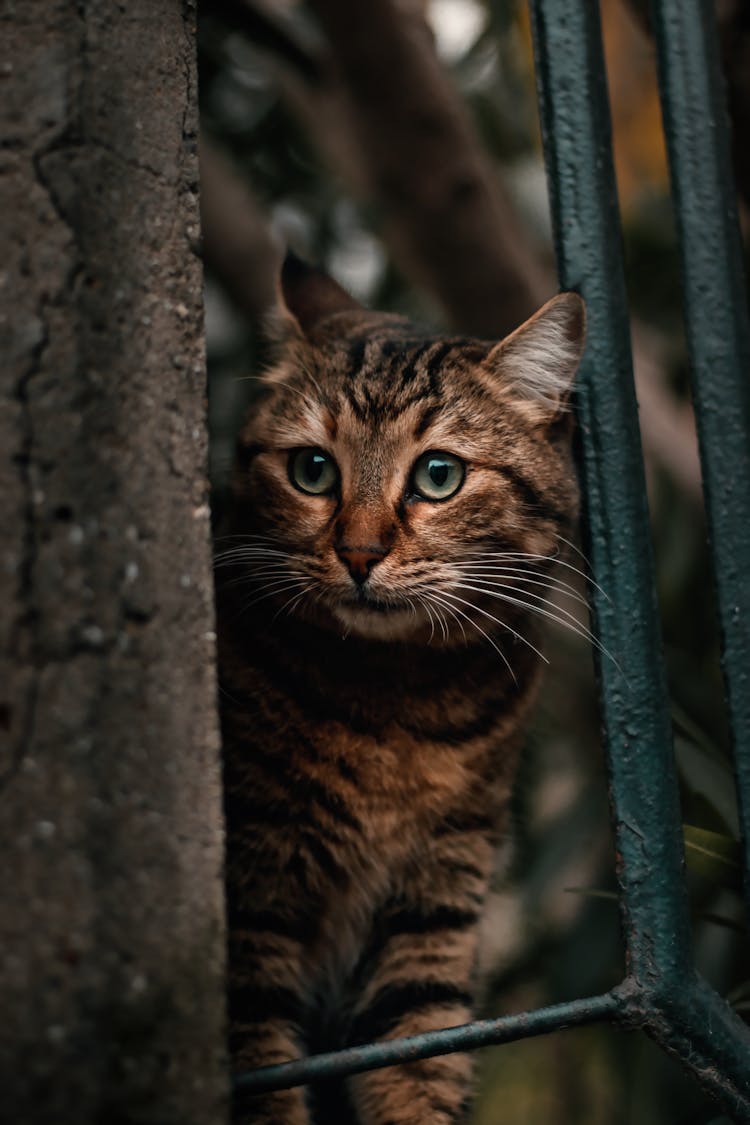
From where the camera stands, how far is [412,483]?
1.45 metres

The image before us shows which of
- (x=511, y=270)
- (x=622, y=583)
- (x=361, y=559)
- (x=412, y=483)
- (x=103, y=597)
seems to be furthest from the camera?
(x=511, y=270)

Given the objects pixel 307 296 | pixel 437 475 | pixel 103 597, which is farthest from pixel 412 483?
pixel 103 597

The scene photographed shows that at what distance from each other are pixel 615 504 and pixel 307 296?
922 millimetres

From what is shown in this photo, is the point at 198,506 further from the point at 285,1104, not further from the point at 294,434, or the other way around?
the point at 285,1104

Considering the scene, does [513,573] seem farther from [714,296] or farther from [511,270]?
[511,270]

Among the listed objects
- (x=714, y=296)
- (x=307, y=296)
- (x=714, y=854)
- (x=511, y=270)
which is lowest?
(x=714, y=854)

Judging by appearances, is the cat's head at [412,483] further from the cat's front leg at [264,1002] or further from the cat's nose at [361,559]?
the cat's front leg at [264,1002]

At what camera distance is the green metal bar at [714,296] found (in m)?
1.13

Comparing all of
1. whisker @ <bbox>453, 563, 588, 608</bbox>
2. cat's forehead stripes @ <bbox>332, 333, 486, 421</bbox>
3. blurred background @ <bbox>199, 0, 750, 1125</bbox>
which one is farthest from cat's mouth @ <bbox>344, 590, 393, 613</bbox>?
blurred background @ <bbox>199, 0, 750, 1125</bbox>

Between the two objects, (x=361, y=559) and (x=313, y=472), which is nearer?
(x=361, y=559)

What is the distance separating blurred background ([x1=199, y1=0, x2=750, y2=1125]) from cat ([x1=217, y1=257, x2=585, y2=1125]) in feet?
1.10

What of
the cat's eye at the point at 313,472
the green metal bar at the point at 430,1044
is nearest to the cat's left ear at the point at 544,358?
the cat's eye at the point at 313,472

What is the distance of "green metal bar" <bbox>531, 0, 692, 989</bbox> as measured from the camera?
1.05 meters

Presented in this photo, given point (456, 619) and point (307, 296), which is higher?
point (307, 296)
